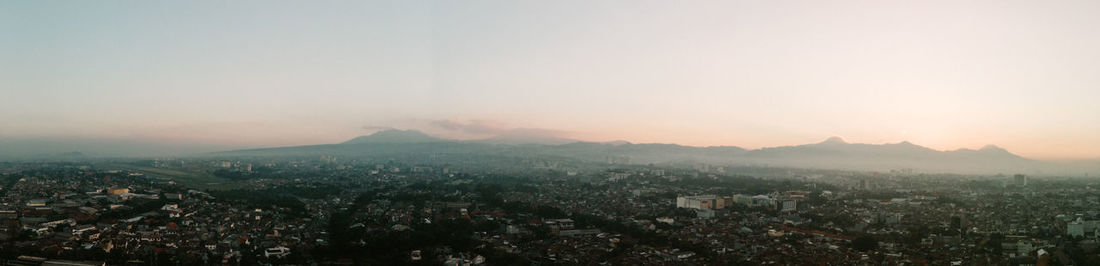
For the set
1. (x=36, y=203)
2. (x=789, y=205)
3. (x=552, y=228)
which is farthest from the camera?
(x=789, y=205)

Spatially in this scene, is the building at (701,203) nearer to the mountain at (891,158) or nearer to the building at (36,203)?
the mountain at (891,158)

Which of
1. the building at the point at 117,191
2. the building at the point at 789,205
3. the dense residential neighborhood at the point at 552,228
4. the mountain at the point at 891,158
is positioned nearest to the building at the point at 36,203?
the dense residential neighborhood at the point at 552,228

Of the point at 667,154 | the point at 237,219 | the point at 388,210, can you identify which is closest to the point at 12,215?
the point at 237,219

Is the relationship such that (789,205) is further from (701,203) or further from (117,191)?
(117,191)

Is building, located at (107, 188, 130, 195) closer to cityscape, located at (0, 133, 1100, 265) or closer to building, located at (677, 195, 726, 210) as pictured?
cityscape, located at (0, 133, 1100, 265)

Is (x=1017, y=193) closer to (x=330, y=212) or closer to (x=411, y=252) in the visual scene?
(x=411, y=252)

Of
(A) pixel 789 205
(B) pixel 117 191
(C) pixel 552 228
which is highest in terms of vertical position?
(B) pixel 117 191

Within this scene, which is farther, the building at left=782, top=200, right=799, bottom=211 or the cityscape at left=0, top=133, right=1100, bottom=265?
the building at left=782, top=200, right=799, bottom=211

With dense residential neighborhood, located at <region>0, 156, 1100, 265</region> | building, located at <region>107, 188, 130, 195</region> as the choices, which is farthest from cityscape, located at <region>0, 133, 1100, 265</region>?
building, located at <region>107, 188, 130, 195</region>

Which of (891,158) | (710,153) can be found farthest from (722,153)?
(891,158)

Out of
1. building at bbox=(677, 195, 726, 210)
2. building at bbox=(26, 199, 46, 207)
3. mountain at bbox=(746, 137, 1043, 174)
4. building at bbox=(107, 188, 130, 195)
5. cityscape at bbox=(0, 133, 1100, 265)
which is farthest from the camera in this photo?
mountain at bbox=(746, 137, 1043, 174)

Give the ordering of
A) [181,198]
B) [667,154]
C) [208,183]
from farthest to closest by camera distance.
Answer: [667,154]
[208,183]
[181,198]
